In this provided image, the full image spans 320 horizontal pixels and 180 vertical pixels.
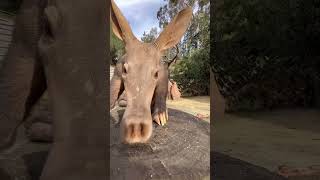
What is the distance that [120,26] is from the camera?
96cm

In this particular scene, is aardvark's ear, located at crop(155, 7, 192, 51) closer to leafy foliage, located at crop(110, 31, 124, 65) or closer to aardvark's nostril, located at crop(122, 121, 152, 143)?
leafy foliage, located at crop(110, 31, 124, 65)

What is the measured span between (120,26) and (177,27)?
0.12 meters

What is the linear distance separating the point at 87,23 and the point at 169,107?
2.41 ft

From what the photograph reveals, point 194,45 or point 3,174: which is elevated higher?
point 194,45

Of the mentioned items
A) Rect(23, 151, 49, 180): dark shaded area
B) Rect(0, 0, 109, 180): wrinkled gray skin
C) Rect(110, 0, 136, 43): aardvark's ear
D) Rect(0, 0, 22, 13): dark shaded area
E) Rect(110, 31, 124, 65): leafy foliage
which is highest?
Rect(110, 0, 136, 43): aardvark's ear

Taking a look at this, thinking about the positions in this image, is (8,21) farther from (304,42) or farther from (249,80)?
(249,80)

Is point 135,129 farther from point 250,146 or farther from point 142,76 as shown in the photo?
point 250,146

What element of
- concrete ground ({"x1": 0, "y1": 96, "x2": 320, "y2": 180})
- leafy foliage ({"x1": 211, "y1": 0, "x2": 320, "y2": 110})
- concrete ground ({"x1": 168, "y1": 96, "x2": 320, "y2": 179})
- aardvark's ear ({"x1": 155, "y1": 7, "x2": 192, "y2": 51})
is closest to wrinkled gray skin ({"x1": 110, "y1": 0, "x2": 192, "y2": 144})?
aardvark's ear ({"x1": 155, "y1": 7, "x2": 192, "y2": 51})

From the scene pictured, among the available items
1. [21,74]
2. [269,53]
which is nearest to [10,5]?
[21,74]

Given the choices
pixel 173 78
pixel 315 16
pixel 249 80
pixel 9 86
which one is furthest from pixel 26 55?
pixel 249 80

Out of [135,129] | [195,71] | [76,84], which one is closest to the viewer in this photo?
[76,84]

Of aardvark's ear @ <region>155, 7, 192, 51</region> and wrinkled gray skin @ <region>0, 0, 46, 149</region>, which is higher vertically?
aardvark's ear @ <region>155, 7, 192, 51</region>

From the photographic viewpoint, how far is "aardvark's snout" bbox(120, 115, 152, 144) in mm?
947

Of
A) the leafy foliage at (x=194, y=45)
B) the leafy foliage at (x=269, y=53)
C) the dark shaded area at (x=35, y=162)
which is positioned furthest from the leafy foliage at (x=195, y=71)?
the leafy foliage at (x=269, y=53)
